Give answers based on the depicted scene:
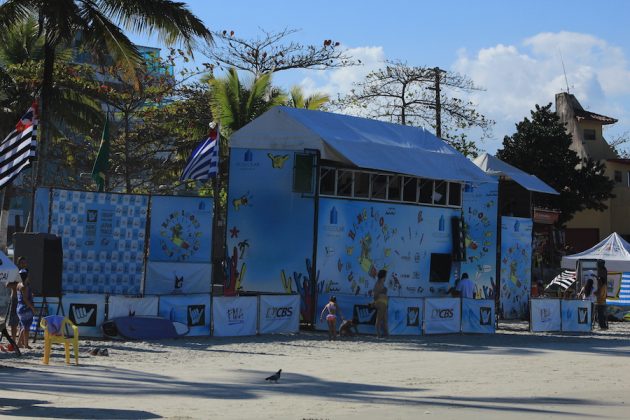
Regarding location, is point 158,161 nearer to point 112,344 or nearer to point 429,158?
point 429,158

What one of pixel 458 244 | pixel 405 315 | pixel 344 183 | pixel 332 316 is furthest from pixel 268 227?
pixel 458 244

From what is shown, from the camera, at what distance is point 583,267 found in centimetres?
3741

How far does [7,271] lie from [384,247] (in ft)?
41.7

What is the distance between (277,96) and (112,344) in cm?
2194

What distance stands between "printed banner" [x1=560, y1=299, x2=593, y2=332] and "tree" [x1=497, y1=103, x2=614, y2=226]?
25.0 m

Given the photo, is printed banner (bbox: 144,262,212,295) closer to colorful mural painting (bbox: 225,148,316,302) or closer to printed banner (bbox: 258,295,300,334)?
colorful mural painting (bbox: 225,148,316,302)


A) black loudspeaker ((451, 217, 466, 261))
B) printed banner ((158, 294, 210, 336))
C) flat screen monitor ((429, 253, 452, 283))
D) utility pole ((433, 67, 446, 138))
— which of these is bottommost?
printed banner ((158, 294, 210, 336))

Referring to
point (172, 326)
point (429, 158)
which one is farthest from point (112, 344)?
point (429, 158)

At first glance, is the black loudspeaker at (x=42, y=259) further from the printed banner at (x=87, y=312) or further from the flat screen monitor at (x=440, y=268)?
the flat screen monitor at (x=440, y=268)

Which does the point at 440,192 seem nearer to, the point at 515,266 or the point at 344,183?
the point at 344,183

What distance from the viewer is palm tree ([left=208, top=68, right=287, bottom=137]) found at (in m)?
39.9

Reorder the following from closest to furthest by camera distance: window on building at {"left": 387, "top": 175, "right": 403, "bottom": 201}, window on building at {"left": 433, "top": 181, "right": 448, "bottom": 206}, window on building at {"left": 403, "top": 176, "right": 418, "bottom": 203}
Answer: window on building at {"left": 387, "top": 175, "right": 403, "bottom": 201} → window on building at {"left": 403, "top": 176, "right": 418, "bottom": 203} → window on building at {"left": 433, "top": 181, "right": 448, "bottom": 206}

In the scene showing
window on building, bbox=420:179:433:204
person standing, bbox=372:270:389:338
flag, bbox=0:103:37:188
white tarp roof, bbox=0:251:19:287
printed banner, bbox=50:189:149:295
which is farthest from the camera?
window on building, bbox=420:179:433:204

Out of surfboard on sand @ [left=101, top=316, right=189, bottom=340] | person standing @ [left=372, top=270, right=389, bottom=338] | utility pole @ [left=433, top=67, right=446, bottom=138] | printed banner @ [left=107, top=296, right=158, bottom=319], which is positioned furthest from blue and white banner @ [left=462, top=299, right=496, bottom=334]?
utility pole @ [left=433, top=67, right=446, bottom=138]
